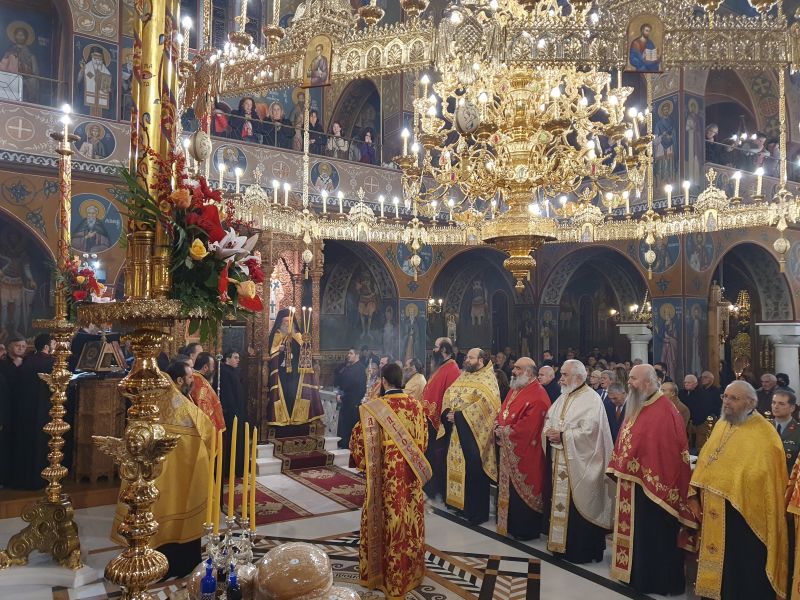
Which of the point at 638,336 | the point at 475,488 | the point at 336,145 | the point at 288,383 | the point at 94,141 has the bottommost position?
the point at 475,488

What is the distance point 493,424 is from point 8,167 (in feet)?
28.2

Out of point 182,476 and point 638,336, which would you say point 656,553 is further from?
point 638,336

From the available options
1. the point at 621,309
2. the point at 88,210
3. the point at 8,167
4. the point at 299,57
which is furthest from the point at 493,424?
the point at 621,309

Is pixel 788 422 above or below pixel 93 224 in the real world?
below

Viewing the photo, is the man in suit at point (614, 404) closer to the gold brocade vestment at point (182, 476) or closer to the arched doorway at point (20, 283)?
the gold brocade vestment at point (182, 476)

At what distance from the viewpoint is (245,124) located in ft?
43.4

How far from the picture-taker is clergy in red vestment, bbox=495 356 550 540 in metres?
5.91

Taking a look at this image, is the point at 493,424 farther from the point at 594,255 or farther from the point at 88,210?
the point at 594,255

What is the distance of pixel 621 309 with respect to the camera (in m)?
16.5

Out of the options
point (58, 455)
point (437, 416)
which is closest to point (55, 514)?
point (58, 455)

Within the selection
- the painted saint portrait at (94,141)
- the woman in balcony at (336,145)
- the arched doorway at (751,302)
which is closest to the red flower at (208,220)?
the painted saint portrait at (94,141)

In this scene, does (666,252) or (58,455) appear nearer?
(58,455)

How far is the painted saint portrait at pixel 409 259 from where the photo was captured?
14445 mm

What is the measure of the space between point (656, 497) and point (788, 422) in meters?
1.33
